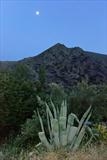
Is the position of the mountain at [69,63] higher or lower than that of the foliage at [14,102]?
higher

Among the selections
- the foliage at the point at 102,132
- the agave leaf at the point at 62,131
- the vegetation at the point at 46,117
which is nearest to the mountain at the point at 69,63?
the vegetation at the point at 46,117

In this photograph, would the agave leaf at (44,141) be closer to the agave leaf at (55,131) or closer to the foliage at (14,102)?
the agave leaf at (55,131)

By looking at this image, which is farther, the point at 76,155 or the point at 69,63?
the point at 69,63

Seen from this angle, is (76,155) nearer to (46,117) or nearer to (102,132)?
(102,132)

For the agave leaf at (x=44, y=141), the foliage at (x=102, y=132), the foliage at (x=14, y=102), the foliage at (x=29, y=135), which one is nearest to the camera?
the agave leaf at (x=44, y=141)

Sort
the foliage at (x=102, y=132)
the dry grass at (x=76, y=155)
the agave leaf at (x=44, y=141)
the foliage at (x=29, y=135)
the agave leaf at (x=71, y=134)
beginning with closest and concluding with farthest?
the dry grass at (x=76, y=155) → the agave leaf at (x=44, y=141) → the agave leaf at (x=71, y=134) → the foliage at (x=102, y=132) → the foliage at (x=29, y=135)

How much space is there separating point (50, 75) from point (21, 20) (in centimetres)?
162

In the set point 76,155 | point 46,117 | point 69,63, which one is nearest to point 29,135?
point 46,117

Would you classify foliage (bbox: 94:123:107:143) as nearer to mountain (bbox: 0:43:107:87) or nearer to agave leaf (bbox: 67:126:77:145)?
agave leaf (bbox: 67:126:77:145)

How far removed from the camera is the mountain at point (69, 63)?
11.3m

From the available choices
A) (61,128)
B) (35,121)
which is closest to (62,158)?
(61,128)

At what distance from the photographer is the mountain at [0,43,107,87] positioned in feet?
37.1

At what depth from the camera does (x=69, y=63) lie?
11.5 metres

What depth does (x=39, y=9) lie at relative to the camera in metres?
10.8
